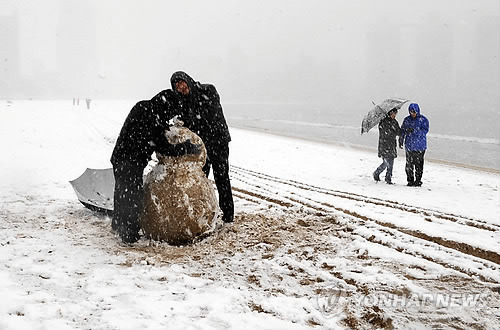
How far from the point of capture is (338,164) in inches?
559

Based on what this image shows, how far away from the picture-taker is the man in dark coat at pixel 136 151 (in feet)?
16.4

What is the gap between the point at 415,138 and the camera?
10023 millimetres

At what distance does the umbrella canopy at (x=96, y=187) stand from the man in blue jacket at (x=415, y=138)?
6.49 m

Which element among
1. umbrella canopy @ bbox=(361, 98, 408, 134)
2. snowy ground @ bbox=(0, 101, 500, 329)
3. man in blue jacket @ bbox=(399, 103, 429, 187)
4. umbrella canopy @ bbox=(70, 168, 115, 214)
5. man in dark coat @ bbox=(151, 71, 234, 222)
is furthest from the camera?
umbrella canopy @ bbox=(361, 98, 408, 134)

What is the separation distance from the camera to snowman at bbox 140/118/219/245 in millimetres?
4984

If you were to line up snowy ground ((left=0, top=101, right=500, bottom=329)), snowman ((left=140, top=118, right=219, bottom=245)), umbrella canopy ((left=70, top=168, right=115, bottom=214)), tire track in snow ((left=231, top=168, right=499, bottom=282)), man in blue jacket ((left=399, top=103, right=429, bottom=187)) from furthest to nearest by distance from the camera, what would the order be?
man in blue jacket ((left=399, top=103, right=429, bottom=187)) < umbrella canopy ((left=70, top=168, right=115, bottom=214)) < snowman ((left=140, top=118, right=219, bottom=245)) < tire track in snow ((left=231, top=168, right=499, bottom=282)) < snowy ground ((left=0, top=101, right=500, bottom=329))

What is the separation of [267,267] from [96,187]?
3.74 m

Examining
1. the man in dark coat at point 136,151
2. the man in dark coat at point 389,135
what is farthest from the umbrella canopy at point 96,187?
the man in dark coat at point 389,135

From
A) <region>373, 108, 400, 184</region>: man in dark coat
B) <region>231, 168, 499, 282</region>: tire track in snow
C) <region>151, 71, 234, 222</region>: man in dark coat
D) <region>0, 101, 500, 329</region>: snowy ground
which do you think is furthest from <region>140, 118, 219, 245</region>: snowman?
<region>373, 108, 400, 184</region>: man in dark coat

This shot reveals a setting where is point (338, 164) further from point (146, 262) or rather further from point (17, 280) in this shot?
point (17, 280)

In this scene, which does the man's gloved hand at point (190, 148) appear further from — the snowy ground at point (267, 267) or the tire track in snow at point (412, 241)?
the tire track in snow at point (412, 241)

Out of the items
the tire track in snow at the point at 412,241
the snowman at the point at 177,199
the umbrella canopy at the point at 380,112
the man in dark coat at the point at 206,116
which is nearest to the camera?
the tire track in snow at the point at 412,241

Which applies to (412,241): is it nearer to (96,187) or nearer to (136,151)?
(136,151)

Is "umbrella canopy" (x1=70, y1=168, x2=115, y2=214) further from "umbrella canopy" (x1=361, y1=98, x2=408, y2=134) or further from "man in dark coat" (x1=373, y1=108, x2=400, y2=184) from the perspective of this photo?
"man in dark coat" (x1=373, y1=108, x2=400, y2=184)
